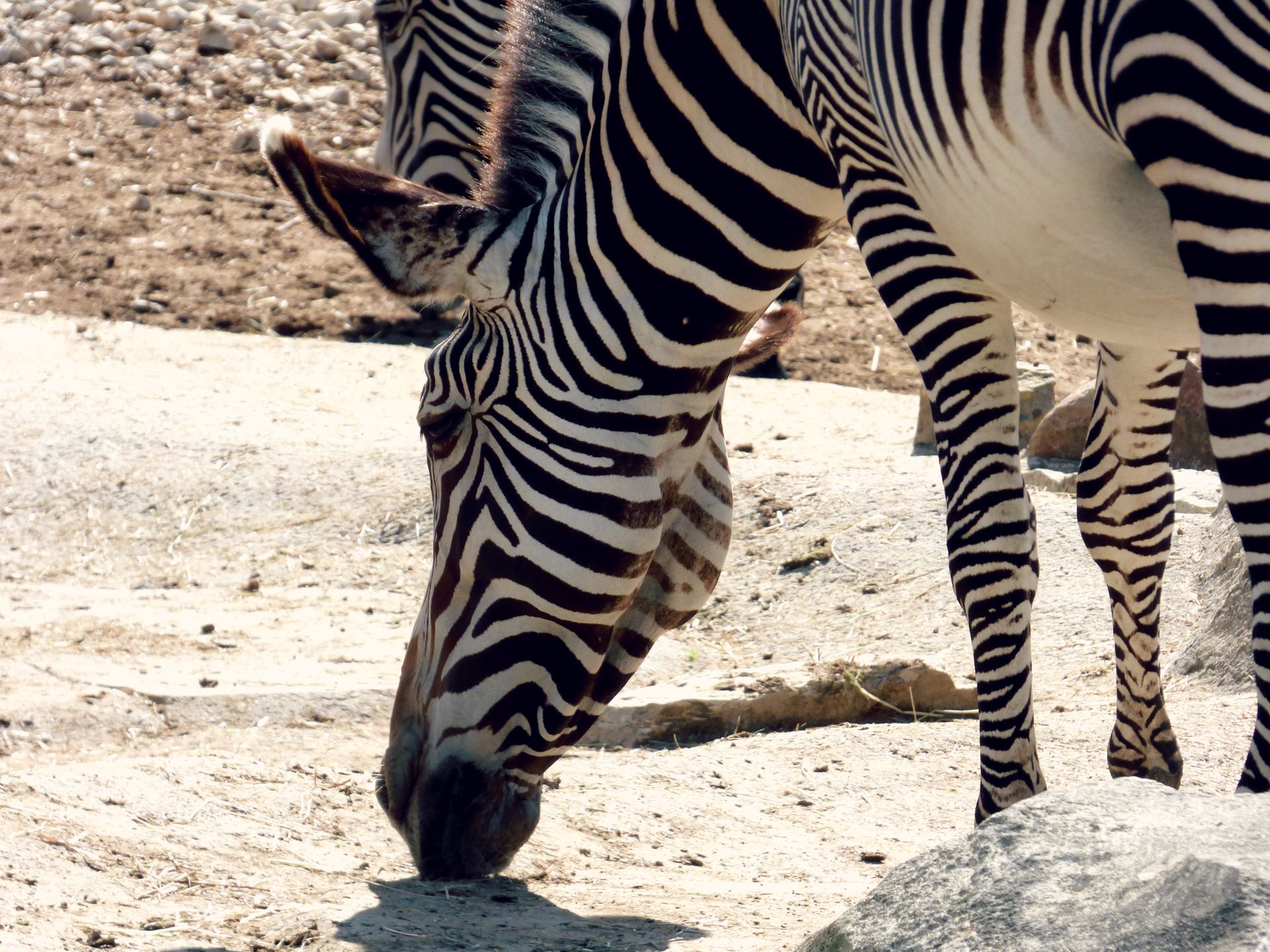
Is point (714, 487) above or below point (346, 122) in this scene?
above

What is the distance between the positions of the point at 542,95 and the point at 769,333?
0.87 m

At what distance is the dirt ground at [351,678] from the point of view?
3.10m

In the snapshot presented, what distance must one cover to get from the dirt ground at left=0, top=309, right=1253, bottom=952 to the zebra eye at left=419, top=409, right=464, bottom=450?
3.46ft

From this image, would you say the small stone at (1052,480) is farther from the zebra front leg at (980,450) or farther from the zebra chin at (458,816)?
the zebra chin at (458,816)

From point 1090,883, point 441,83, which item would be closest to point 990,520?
point 1090,883

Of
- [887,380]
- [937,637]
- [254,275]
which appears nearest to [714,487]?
[937,637]

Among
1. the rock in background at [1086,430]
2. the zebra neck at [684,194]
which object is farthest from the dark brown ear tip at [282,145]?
the rock in background at [1086,430]

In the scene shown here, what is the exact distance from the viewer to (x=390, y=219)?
3.02 meters

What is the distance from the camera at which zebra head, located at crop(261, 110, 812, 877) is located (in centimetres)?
305

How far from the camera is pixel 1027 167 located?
7.61ft

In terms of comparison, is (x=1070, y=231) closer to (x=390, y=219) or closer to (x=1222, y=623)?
(x=390, y=219)

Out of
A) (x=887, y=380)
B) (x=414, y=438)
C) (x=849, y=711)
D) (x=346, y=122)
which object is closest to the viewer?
(x=849, y=711)

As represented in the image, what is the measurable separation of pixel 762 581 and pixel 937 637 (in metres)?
0.86

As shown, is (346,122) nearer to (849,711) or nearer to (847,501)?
(847,501)
